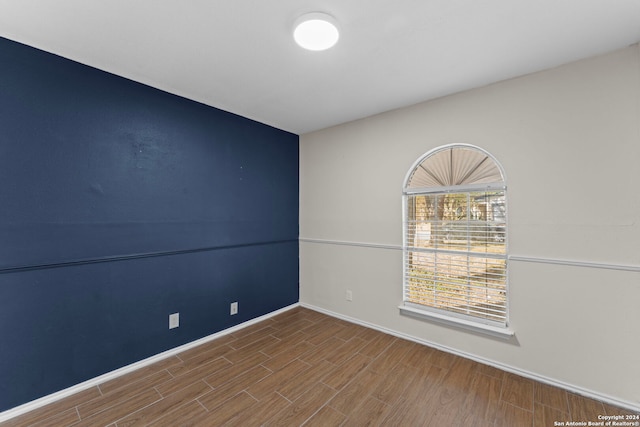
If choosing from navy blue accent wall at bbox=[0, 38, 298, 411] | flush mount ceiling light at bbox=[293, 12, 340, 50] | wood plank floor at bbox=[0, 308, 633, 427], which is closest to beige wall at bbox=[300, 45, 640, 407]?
wood plank floor at bbox=[0, 308, 633, 427]

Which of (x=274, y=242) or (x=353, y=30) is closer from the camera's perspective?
(x=353, y=30)

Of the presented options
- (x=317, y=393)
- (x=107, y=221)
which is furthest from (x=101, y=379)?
(x=317, y=393)

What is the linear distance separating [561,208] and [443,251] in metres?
0.98

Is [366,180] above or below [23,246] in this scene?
above

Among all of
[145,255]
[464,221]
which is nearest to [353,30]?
[464,221]

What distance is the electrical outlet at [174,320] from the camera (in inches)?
101

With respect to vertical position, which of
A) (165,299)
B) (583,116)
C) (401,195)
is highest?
(583,116)

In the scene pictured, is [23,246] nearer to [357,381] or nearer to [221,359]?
[221,359]

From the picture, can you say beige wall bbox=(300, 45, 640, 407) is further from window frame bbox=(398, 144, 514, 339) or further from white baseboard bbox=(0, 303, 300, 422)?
white baseboard bbox=(0, 303, 300, 422)

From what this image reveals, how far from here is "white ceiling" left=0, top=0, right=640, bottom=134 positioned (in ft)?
5.07

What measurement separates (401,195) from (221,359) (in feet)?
7.97

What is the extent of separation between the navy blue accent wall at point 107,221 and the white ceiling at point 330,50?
0.32m

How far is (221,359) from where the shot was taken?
2.50 meters

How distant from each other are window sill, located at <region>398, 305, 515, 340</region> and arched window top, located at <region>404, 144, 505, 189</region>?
4.21ft
